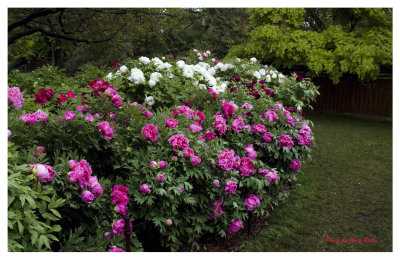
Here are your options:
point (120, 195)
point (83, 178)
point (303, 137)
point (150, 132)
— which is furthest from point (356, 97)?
point (83, 178)

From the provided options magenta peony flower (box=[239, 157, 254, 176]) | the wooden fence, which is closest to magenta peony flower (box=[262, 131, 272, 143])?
magenta peony flower (box=[239, 157, 254, 176])

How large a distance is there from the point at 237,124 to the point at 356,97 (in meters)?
12.4

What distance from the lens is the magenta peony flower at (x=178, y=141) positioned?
2.50 m

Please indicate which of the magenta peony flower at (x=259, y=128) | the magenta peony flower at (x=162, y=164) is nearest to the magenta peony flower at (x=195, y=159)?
the magenta peony flower at (x=162, y=164)

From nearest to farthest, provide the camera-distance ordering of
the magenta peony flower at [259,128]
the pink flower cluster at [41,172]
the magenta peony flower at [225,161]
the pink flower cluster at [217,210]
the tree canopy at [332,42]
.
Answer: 1. the pink flower cluster at [41,172]
2. the magenta peony flower at [225,161]
3. the pink flower cluster at [217,210]
4. the magenta peony flower at [259,128]
5. the tree canopy at [332,42]

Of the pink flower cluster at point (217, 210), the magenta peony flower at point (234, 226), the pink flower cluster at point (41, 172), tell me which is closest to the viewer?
the pink flower cluster at point (41, 172)

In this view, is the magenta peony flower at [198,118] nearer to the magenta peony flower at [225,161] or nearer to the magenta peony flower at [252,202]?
the magenta peony flower at [225,161]

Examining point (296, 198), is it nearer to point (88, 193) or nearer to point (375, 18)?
point (88, 193)

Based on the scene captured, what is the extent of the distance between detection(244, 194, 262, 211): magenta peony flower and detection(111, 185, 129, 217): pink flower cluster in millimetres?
1224

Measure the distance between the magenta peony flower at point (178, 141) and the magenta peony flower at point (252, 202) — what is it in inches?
35.8

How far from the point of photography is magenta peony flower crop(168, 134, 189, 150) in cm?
250

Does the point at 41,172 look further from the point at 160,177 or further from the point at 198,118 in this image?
the point at 198,118

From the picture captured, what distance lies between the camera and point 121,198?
2232 millimetres

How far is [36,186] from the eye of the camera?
1844 millimetres
